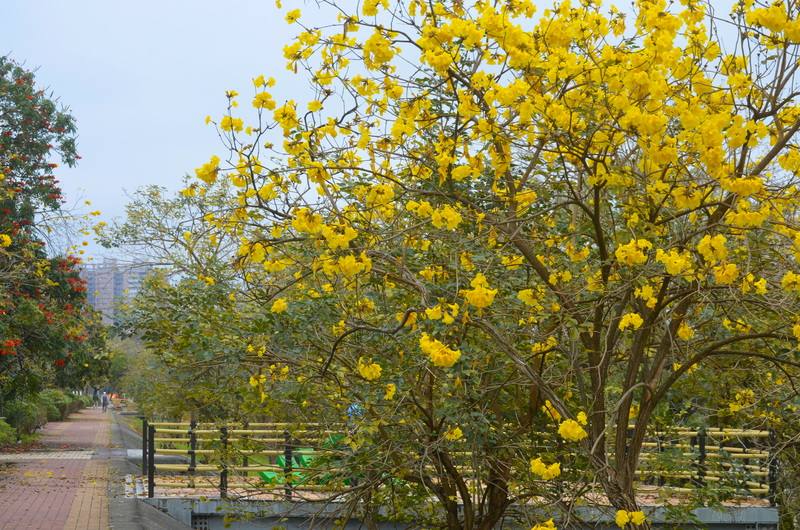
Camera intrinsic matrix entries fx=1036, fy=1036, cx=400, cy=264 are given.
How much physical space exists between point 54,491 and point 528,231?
11.0m

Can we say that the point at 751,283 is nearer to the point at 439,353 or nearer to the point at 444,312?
the point at 444,312

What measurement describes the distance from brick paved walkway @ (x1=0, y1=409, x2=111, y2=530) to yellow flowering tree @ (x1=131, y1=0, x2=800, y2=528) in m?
5.99

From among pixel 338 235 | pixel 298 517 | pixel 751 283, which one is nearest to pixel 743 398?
pixel 751 283

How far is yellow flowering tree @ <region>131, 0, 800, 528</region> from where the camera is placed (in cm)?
508

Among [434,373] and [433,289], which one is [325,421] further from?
[433,289]

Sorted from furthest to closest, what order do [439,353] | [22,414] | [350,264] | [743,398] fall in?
[22,414] → [743,398] → [350,264] → [439,353]

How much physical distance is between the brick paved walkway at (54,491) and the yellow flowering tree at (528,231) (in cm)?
599

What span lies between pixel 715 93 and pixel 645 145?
0.59 meters

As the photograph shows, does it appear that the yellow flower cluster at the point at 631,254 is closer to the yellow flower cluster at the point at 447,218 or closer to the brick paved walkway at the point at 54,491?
the yellow flower cluster at the point at 447,218

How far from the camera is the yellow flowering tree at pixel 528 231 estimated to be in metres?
5.08

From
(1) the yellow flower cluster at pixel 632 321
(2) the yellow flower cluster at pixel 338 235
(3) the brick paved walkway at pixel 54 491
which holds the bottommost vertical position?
(3) the brick paved walkway at pixel 54 491

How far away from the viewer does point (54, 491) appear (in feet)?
49.6

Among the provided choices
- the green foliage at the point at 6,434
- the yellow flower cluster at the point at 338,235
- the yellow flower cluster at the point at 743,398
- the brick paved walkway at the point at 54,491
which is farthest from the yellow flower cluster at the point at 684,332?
the green foliage at the point at 6,434

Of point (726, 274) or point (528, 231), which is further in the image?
point (528, 231)
